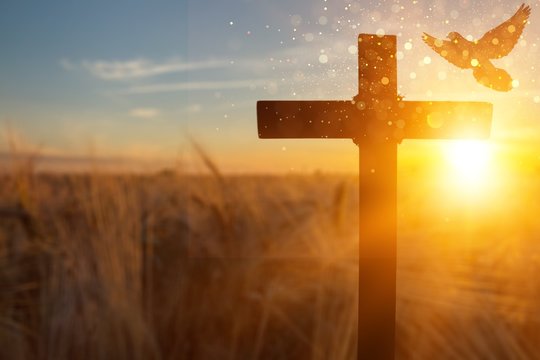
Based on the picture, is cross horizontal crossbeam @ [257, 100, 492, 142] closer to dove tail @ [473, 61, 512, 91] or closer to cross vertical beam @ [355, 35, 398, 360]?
cross vertical beam @ [355, 35, 398, 360]

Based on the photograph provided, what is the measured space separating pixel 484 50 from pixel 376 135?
33 cm

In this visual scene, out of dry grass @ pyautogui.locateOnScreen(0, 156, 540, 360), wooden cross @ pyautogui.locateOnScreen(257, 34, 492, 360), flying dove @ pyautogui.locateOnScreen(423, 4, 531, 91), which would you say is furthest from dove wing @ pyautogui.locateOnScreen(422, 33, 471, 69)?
dry grass @ pyautogui.locateOnScreen(0, 156, 540, 360)

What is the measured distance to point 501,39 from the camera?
1.30 metres

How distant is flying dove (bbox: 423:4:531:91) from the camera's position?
4.11 ft

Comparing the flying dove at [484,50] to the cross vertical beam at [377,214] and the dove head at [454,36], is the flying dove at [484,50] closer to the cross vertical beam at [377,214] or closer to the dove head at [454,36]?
the dove head at [454,36]

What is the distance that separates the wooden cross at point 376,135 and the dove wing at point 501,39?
28cm

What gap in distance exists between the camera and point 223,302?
6.31 feet

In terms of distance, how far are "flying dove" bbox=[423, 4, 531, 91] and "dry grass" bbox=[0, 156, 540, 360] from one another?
744mm

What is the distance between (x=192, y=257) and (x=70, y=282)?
0.39 m

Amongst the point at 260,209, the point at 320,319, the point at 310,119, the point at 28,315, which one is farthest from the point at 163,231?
the point at 310,119

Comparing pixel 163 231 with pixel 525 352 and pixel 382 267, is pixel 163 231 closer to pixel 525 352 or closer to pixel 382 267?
pixel 382 267

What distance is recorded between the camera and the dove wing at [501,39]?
1.29 m

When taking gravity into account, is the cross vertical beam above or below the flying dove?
below

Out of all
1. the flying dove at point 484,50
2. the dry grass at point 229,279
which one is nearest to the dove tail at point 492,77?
the flying dove at point 484,50
